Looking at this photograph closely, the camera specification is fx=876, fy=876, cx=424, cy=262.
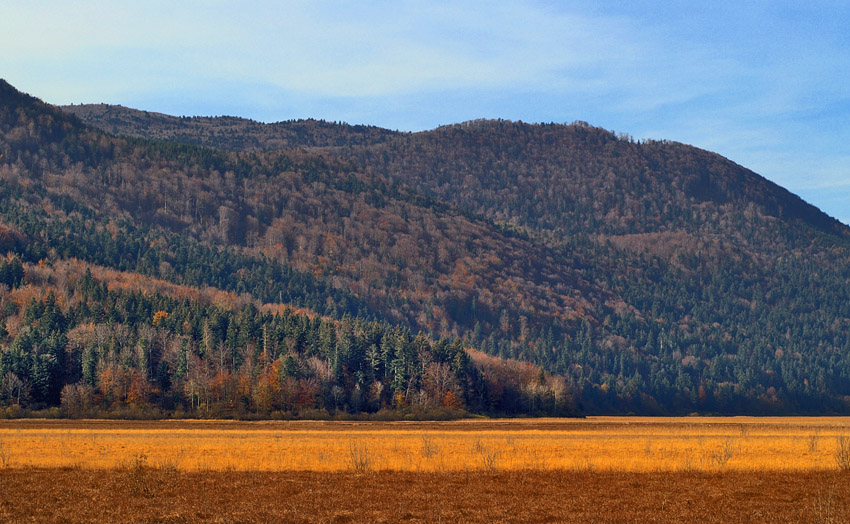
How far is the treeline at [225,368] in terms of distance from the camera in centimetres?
13575

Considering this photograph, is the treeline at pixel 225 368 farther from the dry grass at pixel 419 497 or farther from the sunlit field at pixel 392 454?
the dry grass at pixel 419 497

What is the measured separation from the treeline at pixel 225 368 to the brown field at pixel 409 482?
6439cm

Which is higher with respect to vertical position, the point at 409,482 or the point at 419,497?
the point at 419,497

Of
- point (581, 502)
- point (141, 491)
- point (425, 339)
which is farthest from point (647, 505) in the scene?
point (425, 339)

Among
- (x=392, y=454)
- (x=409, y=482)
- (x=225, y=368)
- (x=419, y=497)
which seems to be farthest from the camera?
(x=225, y=368)

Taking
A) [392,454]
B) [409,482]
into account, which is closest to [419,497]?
[409,482]

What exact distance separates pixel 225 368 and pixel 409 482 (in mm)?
114967

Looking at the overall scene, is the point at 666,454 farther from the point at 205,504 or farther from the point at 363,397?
the point at 363,397

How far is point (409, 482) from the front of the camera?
49.8 meters

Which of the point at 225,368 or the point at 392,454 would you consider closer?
the point at 392,454

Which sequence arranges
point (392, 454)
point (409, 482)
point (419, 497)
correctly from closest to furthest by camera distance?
point (419, 497)
point (409, 482)
point (392, 454)

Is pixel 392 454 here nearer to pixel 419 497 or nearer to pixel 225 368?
pixel 419 497

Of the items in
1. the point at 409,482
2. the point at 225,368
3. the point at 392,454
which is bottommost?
the point at 225,368

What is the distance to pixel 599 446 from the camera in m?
75.9
